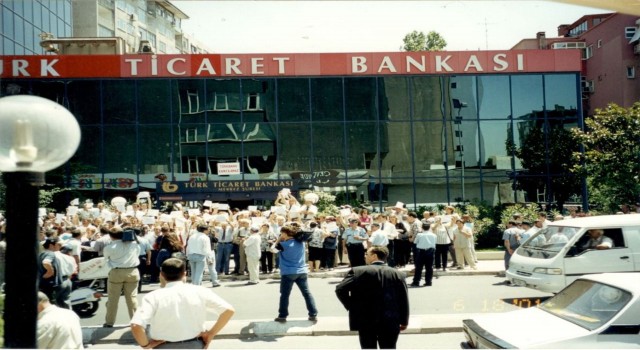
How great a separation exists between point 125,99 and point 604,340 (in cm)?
2423

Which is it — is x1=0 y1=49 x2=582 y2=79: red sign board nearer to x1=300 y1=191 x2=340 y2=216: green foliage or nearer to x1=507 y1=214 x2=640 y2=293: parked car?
x1=300 y1=191 x2=340 y2=216: green foliage

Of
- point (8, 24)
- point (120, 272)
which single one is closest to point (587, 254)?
point (120, 272)

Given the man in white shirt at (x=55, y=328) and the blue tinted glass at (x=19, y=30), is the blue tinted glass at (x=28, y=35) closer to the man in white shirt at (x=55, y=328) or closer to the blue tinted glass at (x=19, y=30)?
the blue tinted glass at (x=19, y=30)

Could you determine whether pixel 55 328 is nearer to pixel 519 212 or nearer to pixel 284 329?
pixel 284 329

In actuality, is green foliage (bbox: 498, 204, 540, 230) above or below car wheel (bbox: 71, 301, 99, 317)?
above

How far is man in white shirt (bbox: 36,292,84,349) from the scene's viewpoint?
4.18 meters

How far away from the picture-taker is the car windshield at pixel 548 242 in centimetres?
1021

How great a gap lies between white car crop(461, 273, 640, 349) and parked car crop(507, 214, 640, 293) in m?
4.21

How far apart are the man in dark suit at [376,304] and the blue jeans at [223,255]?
915cm

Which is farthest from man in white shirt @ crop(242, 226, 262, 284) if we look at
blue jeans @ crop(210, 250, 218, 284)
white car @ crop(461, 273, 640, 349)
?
white car @ crop(461, 273, 640, 349)

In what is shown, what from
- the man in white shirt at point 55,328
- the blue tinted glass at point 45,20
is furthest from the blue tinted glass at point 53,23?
the man in white shirt at point 55,328

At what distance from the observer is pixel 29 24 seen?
26.1 m

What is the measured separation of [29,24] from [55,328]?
26483 millimetres

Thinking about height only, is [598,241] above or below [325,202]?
below
